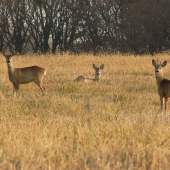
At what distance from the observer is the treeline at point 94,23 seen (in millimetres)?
25594

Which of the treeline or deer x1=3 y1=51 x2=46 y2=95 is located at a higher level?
the treeline

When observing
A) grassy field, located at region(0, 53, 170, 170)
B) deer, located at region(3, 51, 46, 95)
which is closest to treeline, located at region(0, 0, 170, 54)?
deer, located at region(3, 51, 46, 95)

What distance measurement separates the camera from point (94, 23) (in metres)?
29.1

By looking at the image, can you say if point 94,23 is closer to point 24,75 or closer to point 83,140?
point 24,75

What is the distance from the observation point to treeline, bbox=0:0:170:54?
25594 mm

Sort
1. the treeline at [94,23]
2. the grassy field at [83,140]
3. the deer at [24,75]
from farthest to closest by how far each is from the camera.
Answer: the treeline at [94,23] → the deer at [24,75] → the grassy field at [83,140]

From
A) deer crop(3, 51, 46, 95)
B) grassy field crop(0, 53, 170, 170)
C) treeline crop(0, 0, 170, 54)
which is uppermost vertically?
treeline crop(0, 0, 170, 54)

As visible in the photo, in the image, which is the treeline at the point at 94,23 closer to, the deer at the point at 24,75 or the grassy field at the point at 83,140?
the deer at the point at 24,75

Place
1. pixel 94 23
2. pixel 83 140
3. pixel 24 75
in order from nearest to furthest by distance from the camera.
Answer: pixel 83 140 < pixel 24 75 < pixel 94 23

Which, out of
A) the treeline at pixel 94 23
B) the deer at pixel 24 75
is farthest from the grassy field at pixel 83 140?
the treeline at pixel 94 23

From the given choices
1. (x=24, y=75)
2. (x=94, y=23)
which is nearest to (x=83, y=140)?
(x=24, y=75)

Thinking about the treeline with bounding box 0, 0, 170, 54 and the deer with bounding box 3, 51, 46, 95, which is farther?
the treeline with bounding box 0, 0, 170, 54

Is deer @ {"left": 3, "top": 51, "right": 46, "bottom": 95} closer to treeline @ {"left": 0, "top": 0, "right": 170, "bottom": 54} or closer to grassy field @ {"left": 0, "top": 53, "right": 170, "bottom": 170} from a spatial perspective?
grassy field @ {"left": 0, "top": 53, "right": 170, "bottom": 170}

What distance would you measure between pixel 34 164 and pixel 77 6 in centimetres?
2713
